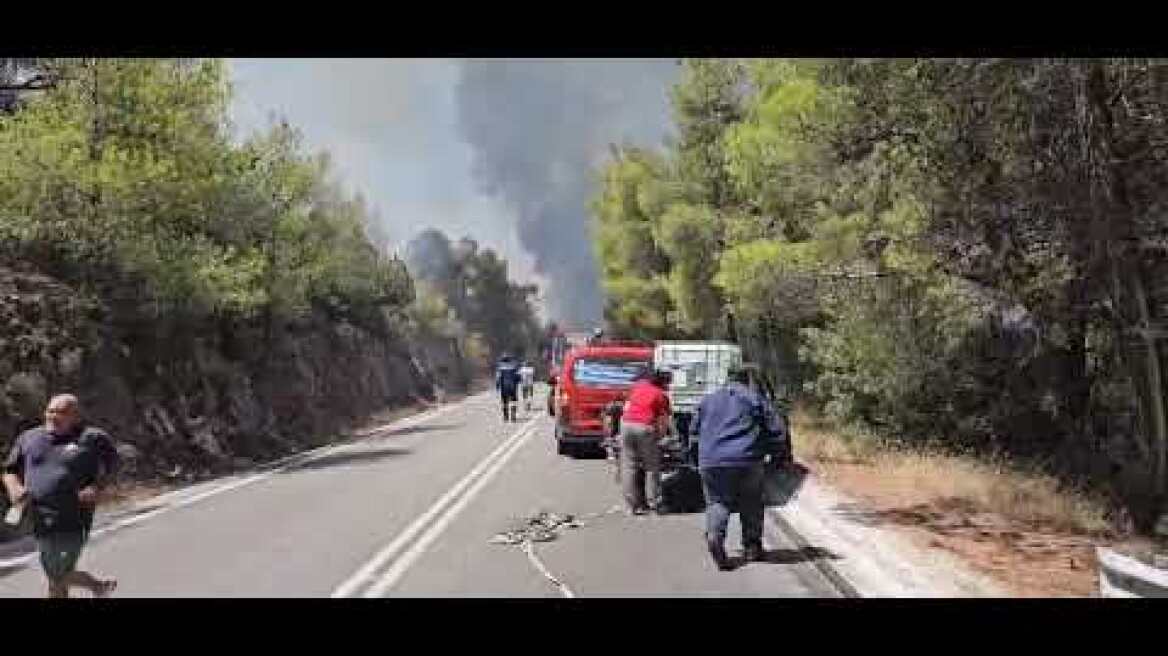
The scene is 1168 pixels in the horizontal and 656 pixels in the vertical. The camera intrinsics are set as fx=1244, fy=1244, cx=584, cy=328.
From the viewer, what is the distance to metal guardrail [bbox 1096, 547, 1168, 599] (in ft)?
24.5

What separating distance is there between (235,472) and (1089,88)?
55.5ft

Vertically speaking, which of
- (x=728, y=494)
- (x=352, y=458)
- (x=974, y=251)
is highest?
(x=974, y=251)

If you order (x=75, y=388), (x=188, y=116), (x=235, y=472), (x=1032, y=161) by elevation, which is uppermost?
(x=188, y=116)

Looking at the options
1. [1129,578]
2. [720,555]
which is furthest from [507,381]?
[1129,578]

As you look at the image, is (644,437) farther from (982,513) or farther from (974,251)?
(974,251)

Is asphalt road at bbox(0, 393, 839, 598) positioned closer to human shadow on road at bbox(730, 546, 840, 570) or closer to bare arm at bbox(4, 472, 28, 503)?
human shadow on road at bbox(730, 546, 840, 570)

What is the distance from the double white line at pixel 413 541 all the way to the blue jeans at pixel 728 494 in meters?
2.62

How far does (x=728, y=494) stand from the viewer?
410 inches

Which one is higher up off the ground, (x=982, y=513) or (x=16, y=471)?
(x=16, y=471)

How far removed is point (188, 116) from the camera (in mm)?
24516

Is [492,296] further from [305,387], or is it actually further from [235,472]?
[235,472]

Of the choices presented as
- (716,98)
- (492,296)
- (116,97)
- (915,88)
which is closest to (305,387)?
(716,98)

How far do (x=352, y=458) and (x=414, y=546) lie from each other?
1268cm
